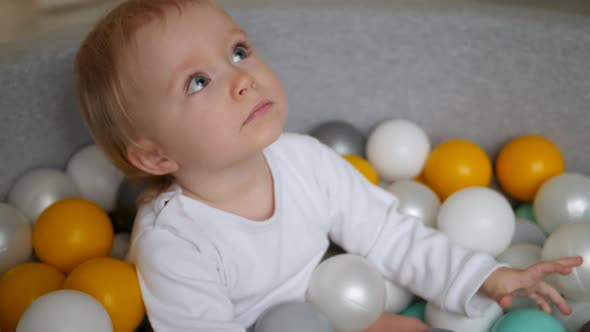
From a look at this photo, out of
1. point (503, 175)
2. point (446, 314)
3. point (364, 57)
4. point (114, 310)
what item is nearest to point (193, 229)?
point (114, 310)

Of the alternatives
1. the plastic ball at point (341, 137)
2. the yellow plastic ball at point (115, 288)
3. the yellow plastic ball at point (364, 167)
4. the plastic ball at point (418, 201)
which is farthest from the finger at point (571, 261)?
the yellow plastic ball at point (115, 288)

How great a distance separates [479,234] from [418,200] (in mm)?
167

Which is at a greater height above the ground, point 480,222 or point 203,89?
point 203,89

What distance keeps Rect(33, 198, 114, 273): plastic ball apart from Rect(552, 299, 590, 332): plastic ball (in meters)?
0.81

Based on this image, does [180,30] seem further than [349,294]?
No

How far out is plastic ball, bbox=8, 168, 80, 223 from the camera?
138cm

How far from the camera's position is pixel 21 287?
1182 millimetres

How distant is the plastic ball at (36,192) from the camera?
1381mm

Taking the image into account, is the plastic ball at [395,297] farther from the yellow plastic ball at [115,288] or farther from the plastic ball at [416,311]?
the yellow plastic ball at [115,288]

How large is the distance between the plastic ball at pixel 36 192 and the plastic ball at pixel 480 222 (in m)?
0.74

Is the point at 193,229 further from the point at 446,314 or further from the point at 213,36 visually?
the point at 446,314

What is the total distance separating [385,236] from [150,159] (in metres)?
0.43

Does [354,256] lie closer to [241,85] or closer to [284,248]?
[284,248]

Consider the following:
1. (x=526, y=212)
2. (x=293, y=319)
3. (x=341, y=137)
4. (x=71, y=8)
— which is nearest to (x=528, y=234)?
(x=526, y=212)
